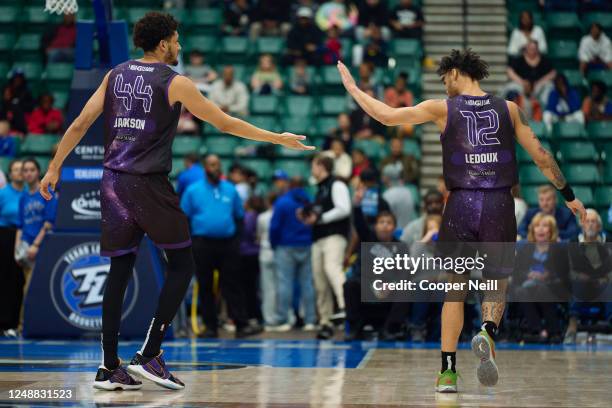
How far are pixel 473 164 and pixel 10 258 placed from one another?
671 centimetres

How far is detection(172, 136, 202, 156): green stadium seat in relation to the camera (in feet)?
54.2

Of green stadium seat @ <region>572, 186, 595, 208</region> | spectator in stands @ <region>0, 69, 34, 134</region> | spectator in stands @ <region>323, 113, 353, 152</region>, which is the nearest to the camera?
green stadium seat @ <region>572, 186, 595, 208</region>

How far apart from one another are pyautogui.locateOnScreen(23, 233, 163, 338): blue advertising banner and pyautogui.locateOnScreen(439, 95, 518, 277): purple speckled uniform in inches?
174

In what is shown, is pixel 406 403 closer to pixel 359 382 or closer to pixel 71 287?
pixel 359 382

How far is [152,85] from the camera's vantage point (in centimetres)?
668

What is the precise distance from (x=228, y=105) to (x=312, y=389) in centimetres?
1041

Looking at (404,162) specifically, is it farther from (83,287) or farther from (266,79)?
(83,287)

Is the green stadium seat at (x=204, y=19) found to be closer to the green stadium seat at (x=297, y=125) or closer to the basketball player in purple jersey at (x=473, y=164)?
the green stadium seat at (x=297, y=125)

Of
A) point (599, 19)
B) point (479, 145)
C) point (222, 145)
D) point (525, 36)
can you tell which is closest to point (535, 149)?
point (479, 145)

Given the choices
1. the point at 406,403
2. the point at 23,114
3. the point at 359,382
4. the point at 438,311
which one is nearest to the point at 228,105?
the point at 23,114

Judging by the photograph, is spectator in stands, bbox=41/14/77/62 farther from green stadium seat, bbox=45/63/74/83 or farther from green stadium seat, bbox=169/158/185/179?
green stadium seat, bbox=169/158/185/179

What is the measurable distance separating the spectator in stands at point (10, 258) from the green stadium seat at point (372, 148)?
5.24 m

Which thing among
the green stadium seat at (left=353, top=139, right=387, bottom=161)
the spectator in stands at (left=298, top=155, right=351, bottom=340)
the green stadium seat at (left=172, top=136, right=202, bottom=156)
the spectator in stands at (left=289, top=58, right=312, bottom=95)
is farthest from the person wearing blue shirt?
the spectator in stands at (left=289, top=58, right=312, bottom=95)

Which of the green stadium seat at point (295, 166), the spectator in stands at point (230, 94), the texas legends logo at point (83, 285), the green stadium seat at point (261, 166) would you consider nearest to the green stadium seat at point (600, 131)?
the green stadium seat at point (295, 166)
